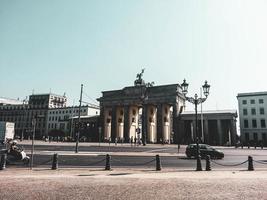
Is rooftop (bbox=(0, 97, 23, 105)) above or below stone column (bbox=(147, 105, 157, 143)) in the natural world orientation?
above

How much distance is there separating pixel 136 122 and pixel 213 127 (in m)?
26.1

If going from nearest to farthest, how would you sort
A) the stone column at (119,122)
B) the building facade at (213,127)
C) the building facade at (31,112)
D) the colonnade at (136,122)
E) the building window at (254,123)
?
the building facade at (213,127)
the building window at (254,123)
the colonnade at (136,122)
the stone column at (119,122)
the building facade at (31,112)

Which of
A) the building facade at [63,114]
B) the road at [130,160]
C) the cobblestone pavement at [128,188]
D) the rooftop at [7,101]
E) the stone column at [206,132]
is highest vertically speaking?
the rooftop at [7,101]

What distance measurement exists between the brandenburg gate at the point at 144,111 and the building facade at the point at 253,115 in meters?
19.9

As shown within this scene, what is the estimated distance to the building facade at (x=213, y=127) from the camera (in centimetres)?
7007

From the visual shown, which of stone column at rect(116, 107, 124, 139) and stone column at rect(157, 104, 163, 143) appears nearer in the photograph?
stone column at rect(157, 104, 163, 143)

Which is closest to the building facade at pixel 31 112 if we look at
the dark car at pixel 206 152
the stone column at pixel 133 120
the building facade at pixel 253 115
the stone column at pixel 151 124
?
the stone column at pixel 133 120

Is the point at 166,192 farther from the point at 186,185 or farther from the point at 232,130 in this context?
the point at 232,130

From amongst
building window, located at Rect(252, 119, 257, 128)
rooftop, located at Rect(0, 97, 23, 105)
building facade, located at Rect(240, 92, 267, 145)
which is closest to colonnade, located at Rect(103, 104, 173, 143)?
building facade, located at Rect(240, 92, 267, 145)

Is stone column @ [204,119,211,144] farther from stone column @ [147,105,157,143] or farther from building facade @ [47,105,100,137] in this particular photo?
building facade @ [47,105,100,137]

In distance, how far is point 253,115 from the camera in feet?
250

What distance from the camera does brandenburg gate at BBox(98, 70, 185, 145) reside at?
249ft

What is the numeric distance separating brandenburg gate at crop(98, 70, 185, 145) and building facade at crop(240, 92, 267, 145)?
19.9 meters

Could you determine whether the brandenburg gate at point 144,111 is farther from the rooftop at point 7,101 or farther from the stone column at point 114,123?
the rooftop at point 7,101
